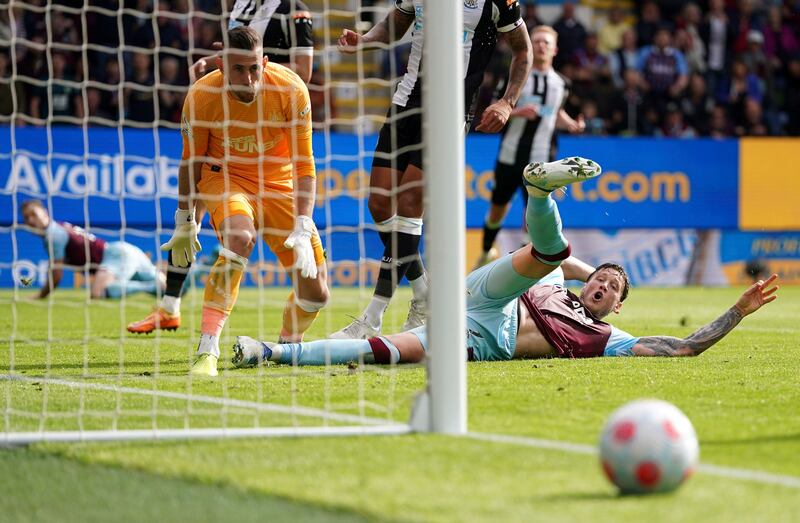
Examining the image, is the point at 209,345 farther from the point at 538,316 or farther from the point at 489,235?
the point at 489,235

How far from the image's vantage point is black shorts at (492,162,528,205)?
1224 cm

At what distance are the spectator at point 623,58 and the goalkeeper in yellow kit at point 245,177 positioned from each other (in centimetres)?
1191

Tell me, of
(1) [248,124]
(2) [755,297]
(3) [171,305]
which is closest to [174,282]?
(3) [171,305]

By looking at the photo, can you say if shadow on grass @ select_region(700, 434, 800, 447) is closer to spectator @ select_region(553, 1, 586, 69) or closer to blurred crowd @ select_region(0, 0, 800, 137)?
blurred crowd @ select_region(0, 0, 800, 137)

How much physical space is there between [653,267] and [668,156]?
4.97 feet

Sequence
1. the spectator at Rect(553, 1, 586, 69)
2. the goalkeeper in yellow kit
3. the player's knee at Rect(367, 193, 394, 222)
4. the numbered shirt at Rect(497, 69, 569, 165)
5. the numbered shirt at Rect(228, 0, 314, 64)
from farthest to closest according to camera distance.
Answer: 1. the spectator at Rect(553, 1, 586, 69)
2. the numbered shirt at Rect(497, 69, 569, 165)
3. the numbered shirt at Rect(228, 0, 314, 64)
4. the player's knee at Rect(367, 193, 394, 222)
5. the goalkeeper in yellow kit

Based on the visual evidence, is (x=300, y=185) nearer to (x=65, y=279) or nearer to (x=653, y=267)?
(x=65, y=279)

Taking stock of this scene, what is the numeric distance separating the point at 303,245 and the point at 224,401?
1194 mm

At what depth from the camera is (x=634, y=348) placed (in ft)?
21.3

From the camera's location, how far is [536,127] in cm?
1267

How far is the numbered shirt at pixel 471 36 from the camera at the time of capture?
23.1ft

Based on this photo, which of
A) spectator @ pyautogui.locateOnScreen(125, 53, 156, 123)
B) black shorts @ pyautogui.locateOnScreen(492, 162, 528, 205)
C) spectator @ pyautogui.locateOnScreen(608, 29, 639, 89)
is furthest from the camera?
spectator @ pyautogui.locateOnScreen(608, 29, 639, 89)

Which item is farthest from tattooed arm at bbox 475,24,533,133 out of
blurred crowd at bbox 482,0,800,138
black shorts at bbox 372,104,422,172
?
blurred crowd at bbox 482,0,800,138

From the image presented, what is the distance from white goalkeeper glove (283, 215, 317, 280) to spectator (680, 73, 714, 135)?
12.7 meters
